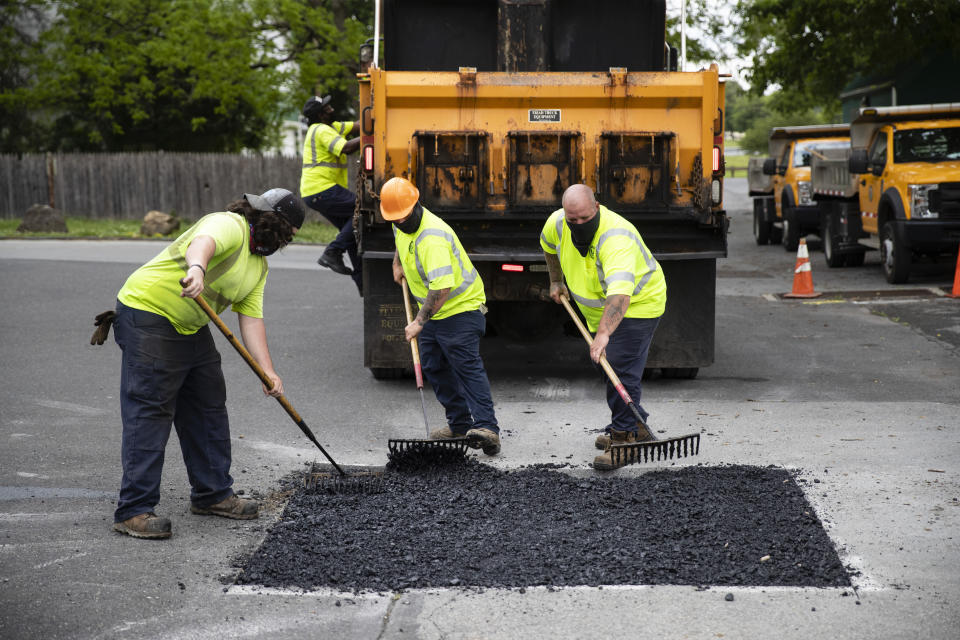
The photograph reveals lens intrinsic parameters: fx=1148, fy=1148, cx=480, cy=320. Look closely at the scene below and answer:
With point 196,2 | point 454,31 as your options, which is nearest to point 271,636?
point 454,31

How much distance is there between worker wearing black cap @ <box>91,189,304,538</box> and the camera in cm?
535

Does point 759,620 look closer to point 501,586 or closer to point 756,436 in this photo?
point 501,586

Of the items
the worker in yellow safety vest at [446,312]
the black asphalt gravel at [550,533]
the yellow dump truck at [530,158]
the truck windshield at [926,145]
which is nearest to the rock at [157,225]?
the truck windshield at [926,145]

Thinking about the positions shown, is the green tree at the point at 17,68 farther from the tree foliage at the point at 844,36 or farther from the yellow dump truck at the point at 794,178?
the yellow dump truck at the point at 794,178

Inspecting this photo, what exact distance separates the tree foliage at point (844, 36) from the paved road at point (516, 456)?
10.5 m

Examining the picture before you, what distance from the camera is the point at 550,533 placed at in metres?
5.43

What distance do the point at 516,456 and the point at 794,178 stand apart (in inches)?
582

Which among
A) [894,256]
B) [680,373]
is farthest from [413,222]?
[894,256]

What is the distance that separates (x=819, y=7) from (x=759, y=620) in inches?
847

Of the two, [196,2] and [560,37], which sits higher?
[196,2]

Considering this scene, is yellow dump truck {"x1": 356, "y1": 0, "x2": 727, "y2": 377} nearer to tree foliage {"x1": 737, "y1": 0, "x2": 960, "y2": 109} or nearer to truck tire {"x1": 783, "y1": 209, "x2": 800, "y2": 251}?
truck tire {"x1": 783, "y1": 209, "x2": 800, "y2": 251}

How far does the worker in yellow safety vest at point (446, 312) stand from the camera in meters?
6.70

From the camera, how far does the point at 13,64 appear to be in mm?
32781

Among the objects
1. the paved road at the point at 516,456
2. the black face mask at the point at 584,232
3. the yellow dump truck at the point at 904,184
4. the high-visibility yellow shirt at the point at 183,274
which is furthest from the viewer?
the yellow dump truck at the point at 904,184
